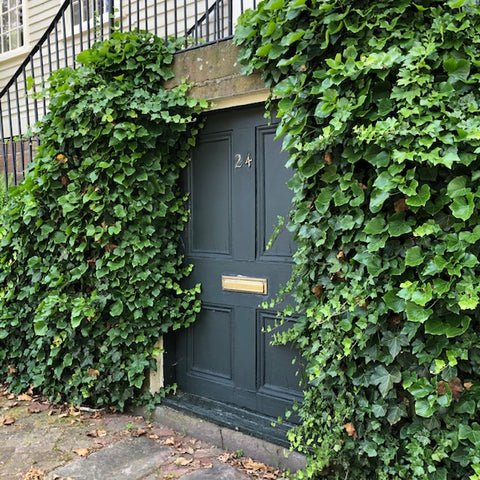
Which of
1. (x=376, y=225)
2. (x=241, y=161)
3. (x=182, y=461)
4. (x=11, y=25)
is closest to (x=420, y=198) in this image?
(x=376, y=225)

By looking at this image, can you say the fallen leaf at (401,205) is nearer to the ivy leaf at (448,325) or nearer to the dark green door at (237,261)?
the ivy leaf at (448,325)

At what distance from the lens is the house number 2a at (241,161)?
324cm

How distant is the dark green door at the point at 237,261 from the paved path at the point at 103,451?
0.43m

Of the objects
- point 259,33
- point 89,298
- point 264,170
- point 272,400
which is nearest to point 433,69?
point 259,33

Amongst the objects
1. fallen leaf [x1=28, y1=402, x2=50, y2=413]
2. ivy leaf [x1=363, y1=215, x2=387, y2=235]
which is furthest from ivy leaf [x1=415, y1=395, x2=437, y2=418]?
fallen leaf [x1=28, y1=402, x2=50, y2=413]

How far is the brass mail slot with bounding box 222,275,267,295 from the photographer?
3172mm

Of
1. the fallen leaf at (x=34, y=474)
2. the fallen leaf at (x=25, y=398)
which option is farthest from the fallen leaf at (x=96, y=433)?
the fallen leaf at (x=25, y=398)

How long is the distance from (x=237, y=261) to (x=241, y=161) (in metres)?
0.71

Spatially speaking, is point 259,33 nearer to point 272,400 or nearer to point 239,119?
point 239,119

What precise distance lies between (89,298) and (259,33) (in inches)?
88.5

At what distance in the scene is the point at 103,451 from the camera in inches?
121

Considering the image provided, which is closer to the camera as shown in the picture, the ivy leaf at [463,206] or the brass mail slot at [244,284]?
the ivy leaf at [463,206]

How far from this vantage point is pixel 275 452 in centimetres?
289

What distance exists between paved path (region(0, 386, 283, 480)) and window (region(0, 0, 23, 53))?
313 inches
